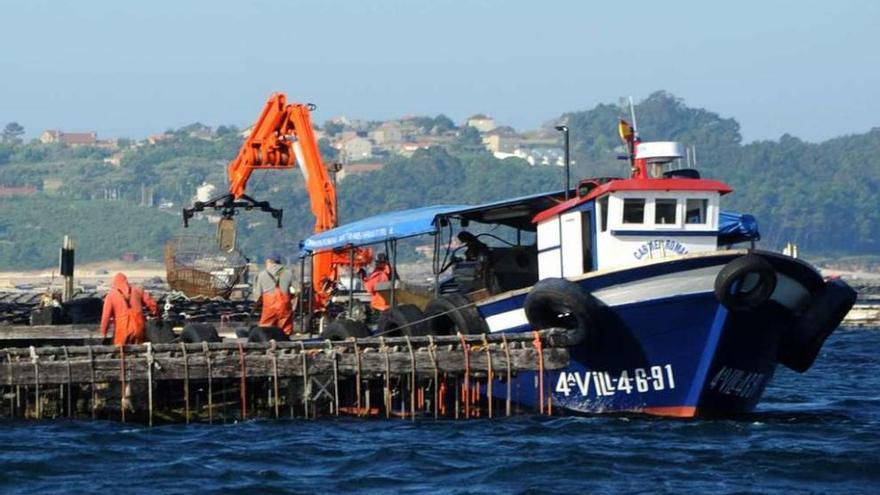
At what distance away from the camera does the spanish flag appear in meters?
32.1

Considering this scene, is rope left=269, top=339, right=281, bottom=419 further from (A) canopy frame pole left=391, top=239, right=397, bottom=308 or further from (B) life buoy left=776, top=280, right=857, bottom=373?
(B) life buoy left=776, top=280, right=857, bottom=373

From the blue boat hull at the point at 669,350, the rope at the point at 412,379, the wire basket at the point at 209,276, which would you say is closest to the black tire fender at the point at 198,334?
the rope at the point at 412,379

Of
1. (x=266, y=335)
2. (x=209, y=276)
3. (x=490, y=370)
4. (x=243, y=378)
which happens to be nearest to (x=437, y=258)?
(x=266, y=335)

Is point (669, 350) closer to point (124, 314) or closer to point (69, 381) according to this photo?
point (124, 314)

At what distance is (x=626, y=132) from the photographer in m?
32.3

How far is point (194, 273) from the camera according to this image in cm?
5647

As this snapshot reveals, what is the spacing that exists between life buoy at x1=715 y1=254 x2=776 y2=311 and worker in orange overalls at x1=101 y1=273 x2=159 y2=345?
354 inches

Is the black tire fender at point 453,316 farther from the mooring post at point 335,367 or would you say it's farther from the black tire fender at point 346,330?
the mooring post at point 335,367

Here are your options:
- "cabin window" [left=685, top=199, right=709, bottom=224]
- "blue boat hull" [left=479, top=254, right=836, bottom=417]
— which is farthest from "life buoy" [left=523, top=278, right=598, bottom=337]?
"cabin window" [left=685, top=199, right=709, bottom=224]

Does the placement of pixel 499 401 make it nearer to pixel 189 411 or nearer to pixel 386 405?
pixel 386 405

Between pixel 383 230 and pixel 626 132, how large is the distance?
17.3ft

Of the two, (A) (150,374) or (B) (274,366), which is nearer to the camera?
(A) (150,374)

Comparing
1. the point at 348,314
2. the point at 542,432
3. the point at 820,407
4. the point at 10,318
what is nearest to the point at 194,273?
the point at 10,318

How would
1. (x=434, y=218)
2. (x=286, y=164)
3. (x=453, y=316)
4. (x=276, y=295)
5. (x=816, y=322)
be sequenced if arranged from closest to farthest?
(x=816, y=322) < (x=453, y=316) < (x=434, y=218) < (x=276, y=295) < (x=286, y=164)
